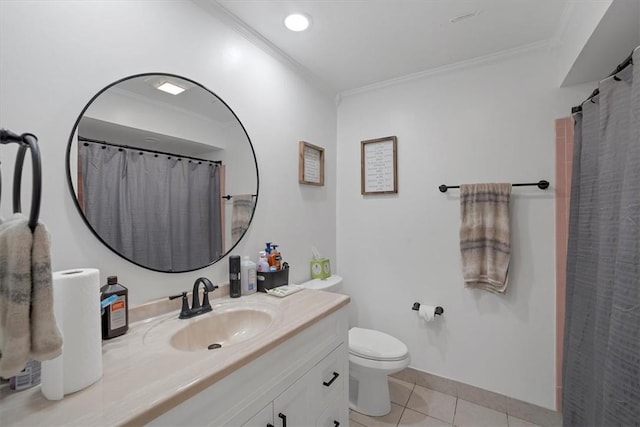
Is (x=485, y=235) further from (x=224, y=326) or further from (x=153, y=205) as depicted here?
(x=153, y=205)

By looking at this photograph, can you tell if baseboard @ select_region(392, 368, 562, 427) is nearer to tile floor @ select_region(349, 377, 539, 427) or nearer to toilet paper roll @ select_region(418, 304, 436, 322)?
tile floor @ select_region(349, 377, 539, 427)

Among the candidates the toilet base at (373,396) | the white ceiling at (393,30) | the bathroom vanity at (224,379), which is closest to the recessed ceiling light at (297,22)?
the white ceiling at (393,30)

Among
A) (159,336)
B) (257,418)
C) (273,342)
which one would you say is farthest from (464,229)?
(159,336)

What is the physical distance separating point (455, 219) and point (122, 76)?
6.71ft

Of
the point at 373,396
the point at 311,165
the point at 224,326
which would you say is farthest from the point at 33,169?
the point at 373,396

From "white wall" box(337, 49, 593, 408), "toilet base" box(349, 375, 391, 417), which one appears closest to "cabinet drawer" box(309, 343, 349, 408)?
"toilet base" box(349, 375, 391, 417)

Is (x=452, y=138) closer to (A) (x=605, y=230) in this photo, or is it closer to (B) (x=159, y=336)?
(A) (x=605, y=230)

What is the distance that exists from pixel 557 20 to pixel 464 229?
49.9 inches

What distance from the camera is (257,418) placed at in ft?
3.06

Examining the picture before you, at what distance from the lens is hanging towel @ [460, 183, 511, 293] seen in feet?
5.94

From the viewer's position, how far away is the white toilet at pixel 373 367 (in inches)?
69.6

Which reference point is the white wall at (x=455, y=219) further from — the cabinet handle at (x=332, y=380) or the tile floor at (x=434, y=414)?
the cabinet handle at (x=332, y=380)

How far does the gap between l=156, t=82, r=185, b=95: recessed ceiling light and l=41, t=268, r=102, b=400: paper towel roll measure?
86 cm

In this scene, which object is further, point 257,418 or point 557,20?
point 557,20
